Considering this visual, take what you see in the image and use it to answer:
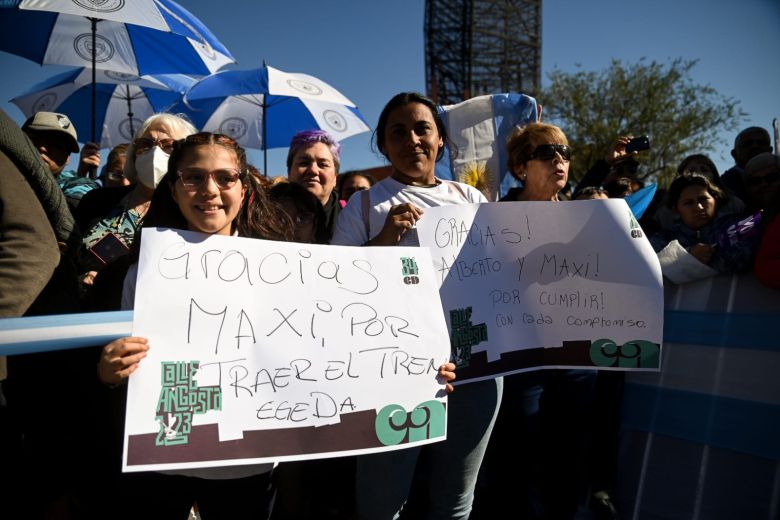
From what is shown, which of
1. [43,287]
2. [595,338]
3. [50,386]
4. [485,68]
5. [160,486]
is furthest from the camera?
[485,68]

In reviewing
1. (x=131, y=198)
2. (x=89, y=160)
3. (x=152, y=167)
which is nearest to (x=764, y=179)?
(x=152, y=167)

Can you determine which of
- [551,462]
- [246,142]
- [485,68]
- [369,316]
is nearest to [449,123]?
[369,316]

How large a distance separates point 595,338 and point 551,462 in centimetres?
100

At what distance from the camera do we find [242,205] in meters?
1.76

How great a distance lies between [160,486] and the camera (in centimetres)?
151

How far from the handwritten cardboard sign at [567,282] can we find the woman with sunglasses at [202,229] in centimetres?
87

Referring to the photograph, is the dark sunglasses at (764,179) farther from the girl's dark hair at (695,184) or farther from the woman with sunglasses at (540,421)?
the woman with sunglasses at (540,421)

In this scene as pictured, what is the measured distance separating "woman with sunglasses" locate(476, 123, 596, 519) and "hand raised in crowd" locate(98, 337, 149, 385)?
1670 millimetres

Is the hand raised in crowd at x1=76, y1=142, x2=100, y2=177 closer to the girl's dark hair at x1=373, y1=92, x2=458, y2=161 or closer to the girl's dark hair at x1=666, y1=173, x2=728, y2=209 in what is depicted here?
the girl's dark hair at x1=373, y1=92, x2=458, y2=161

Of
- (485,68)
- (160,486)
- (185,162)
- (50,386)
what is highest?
(485,68)

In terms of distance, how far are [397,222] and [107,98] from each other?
20.8 feet

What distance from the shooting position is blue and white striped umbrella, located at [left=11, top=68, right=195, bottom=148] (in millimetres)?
5996

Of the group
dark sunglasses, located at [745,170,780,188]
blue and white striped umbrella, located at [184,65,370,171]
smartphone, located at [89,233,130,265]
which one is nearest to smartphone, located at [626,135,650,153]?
dark sunglasses, located at [745,170,780,188]

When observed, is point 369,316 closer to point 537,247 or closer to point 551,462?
point 537,247
